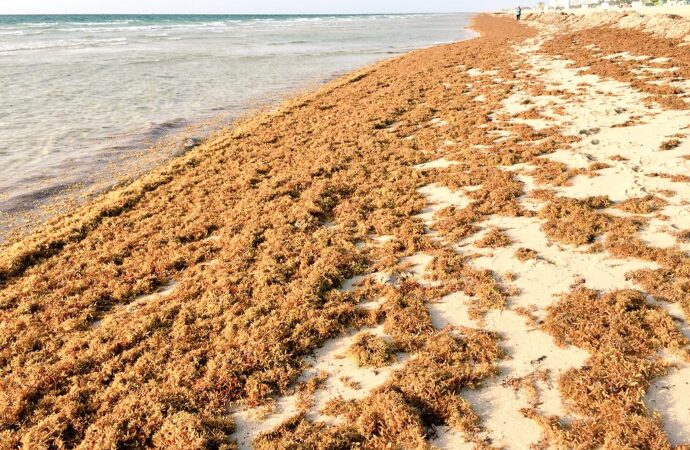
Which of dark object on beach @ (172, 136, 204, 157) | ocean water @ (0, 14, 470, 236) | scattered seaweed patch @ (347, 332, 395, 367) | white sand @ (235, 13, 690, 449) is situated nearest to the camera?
white sand @ (235, 13, 690, 449)

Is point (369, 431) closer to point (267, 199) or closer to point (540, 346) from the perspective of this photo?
point (540, 346)

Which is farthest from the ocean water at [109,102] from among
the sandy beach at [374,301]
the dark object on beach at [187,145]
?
the sandy beach at [374,301]

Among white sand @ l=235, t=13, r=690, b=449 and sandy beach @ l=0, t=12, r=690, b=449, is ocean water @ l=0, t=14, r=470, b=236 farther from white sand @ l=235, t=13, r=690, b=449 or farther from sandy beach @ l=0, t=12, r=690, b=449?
white sand @ l=235, t=13, r=690, b=449

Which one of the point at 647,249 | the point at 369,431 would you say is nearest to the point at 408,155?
the point at 647,249

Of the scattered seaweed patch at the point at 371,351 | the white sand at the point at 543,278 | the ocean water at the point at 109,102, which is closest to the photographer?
the white sand at the point at 543,278

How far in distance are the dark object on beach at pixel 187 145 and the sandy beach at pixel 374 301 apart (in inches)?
88.2

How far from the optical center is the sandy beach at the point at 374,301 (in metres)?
6.01

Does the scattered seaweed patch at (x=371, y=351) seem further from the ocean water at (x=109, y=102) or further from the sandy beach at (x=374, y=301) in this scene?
the ocean water at (x=109, y=102)

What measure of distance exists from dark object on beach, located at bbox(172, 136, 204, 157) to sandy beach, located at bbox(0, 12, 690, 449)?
224 cm

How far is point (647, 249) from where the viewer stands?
9070 mm

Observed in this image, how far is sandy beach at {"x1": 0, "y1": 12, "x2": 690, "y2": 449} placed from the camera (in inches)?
237

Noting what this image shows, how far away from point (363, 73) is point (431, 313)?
31.9 metres

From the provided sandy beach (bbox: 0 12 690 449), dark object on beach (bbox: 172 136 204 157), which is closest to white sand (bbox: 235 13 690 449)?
sandy beach (bbox: 0 12 690 449)

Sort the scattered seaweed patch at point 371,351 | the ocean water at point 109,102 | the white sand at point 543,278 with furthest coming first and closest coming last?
the ocean water at point 109,102, the scattered seaweed patch at point 371,351, the white sand at point 543,278
